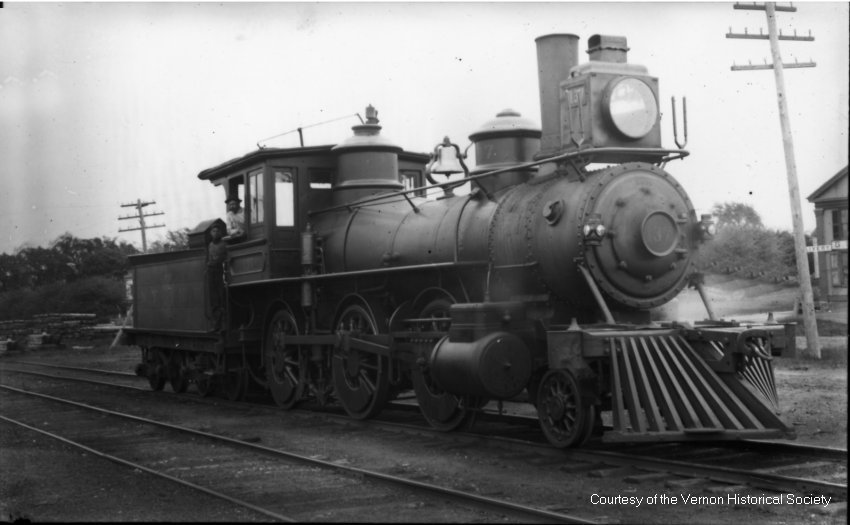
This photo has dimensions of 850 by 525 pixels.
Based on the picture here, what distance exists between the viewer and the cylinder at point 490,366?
25.2 feet

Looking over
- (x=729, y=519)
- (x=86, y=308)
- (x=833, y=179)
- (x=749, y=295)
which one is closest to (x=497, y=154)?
(x=729, y=519)

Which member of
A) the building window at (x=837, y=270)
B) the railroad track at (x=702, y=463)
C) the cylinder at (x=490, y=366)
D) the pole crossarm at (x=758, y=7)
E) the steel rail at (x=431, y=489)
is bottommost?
the railroad track at (x=702, y=463)

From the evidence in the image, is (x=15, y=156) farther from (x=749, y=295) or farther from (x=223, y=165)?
(x=749, y=295)

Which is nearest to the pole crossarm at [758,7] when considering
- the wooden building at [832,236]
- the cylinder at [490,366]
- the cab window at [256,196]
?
the wooden building at [832,236]

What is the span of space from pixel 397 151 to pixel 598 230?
475 centimetres

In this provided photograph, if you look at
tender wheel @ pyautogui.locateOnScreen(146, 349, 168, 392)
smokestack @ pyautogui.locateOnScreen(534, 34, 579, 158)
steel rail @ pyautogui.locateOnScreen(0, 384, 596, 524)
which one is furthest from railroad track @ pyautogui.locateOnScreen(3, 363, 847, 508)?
tender wheel @ pyautogui.locateOnScreen(146, 349, 168, 392)

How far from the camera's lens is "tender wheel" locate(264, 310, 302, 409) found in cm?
1177

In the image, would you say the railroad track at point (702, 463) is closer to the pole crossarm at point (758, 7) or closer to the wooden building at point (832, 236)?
the wooden building at point (832, 236)

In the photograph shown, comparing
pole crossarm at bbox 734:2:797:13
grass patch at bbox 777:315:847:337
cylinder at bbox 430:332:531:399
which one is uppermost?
pole crossarm at bbox 734:2:797:13

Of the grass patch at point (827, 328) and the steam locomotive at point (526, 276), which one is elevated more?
the steam locomotive at point (526, 276)

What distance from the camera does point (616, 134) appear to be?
7.99 meters

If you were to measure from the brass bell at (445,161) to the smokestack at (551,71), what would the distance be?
55.6 inches

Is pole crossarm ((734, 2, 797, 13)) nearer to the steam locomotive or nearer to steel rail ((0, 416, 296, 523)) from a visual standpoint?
the steam locomotive

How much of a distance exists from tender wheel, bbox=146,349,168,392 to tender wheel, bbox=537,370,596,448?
9.20 m
